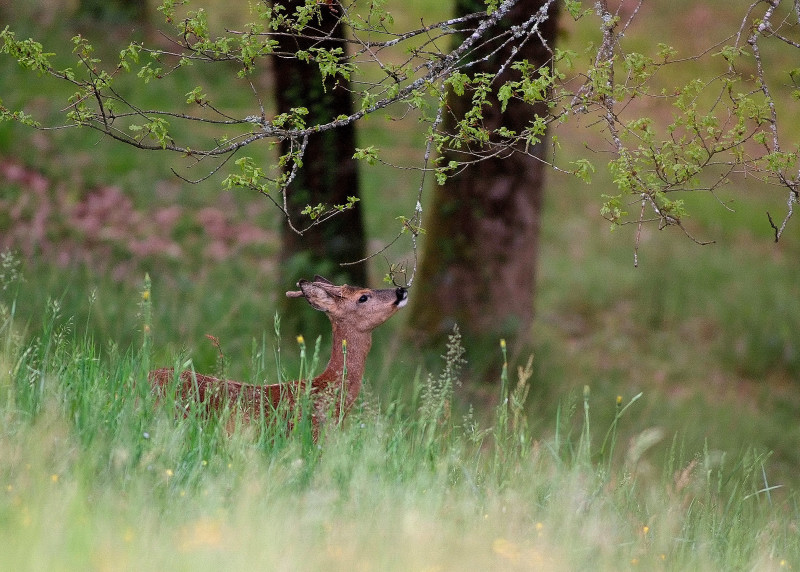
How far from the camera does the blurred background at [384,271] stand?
34.0 feet

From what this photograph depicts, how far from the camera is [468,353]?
1065 centimetres

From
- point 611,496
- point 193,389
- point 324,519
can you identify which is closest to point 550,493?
point 611,496

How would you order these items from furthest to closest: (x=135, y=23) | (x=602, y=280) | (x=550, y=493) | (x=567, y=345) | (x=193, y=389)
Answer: (x=135, y=23)
(x=602, y=280)
(x=567, y=345)
(x=193, y=389)
(x=550, y=493)

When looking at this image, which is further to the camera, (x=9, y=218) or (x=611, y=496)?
(x=9, y=218)

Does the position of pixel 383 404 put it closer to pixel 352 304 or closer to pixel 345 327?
pixel 345 327

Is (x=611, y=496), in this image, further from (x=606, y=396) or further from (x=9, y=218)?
(x=9, y=218)

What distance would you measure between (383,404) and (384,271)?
7.45 m

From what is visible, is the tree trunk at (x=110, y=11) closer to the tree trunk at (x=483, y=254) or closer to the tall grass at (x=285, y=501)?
the tree trunk at (x=483, y=254)

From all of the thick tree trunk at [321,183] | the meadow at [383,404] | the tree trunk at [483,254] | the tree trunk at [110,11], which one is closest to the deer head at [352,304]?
the meadow at [383,404]

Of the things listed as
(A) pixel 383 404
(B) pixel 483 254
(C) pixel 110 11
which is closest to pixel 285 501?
(A) pixel 383 404

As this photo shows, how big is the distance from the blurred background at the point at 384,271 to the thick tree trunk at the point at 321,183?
14.1 inches

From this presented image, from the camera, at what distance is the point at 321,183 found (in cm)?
1018

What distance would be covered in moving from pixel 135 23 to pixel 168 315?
40.6 feet

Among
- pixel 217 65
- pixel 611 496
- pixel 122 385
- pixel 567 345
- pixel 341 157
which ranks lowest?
pixel 567 345
